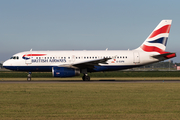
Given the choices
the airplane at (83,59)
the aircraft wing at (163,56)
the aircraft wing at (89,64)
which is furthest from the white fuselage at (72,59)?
the aircraft wing at (89,64)

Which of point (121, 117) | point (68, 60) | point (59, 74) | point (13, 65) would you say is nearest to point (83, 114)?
point (121, 117)

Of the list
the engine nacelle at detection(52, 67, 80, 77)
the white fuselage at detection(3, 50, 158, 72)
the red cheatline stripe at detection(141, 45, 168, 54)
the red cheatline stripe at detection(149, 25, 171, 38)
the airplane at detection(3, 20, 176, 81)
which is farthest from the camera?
the red cheatline stripe at detection(149, 25, 171, 38)

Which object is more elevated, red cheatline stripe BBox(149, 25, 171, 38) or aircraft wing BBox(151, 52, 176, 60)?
red cheatline stripe BBox(149, 25, 171, 38)

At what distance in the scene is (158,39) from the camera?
33.8 m

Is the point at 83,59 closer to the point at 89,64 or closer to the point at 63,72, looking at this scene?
the point at 89,64

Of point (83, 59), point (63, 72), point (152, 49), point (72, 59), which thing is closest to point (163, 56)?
point (152, 49)

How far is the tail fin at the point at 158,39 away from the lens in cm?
3369

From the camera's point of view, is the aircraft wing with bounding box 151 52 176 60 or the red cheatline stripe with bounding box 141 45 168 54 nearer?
the aircraft wing with bounding box 151 52 176 60

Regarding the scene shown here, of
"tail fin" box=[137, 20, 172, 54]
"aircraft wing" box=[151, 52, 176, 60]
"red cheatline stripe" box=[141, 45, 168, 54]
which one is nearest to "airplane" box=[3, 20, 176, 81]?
"aircraft wing" box=[151, 52, 176, 60]

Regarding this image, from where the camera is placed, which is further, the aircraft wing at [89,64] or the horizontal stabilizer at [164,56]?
the horizontal stabilizer at [164,56]

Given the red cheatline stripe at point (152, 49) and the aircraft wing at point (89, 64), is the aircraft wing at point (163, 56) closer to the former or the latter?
the red cheatline stripe at point (152, 49)

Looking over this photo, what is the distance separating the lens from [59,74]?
29.2 metres

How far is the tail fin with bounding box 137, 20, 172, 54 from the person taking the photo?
33.7 m

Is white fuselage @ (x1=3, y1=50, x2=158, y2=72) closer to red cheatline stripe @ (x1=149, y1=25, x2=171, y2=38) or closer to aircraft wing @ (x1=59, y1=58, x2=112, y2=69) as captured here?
aircraft wing @ (x1=59, y1=58, x2=112, y2=69)
